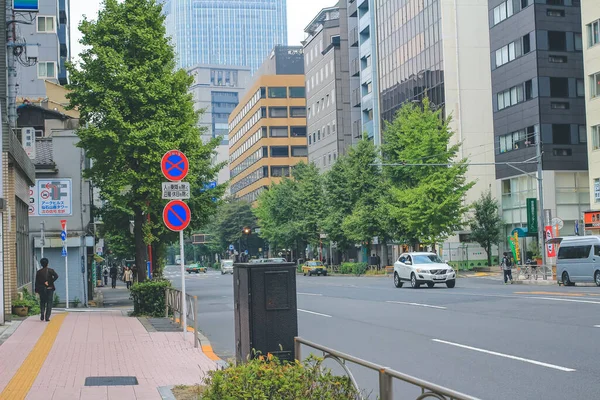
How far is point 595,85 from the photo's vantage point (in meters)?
54.9

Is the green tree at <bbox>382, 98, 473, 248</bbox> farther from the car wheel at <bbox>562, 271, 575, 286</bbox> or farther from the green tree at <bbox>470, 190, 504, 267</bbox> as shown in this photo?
the car wheel at <bbox>562, 271, 575, 286</bbox>

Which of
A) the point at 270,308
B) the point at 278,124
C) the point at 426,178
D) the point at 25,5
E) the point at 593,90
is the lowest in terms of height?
the point at 270,308

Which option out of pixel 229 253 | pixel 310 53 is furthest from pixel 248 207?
pixel 310 53

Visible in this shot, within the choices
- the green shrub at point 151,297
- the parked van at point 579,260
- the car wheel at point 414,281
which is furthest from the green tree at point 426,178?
the green shrub at point 151,297

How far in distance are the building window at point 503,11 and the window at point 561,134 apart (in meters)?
10.1

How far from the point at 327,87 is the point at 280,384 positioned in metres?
108

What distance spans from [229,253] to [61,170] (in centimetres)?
9947

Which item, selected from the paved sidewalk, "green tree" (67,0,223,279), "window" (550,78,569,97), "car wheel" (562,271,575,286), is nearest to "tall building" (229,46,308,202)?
"window" (550,78,569,97)

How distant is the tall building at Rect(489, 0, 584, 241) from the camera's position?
210 ft

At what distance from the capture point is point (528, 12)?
65000mm

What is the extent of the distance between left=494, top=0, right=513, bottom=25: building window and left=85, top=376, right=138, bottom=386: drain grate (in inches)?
2401

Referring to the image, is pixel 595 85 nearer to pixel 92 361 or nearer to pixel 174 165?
pixel 174 165

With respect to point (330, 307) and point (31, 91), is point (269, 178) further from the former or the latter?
point (330, 307)

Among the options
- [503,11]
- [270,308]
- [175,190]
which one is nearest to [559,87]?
[503,11]
